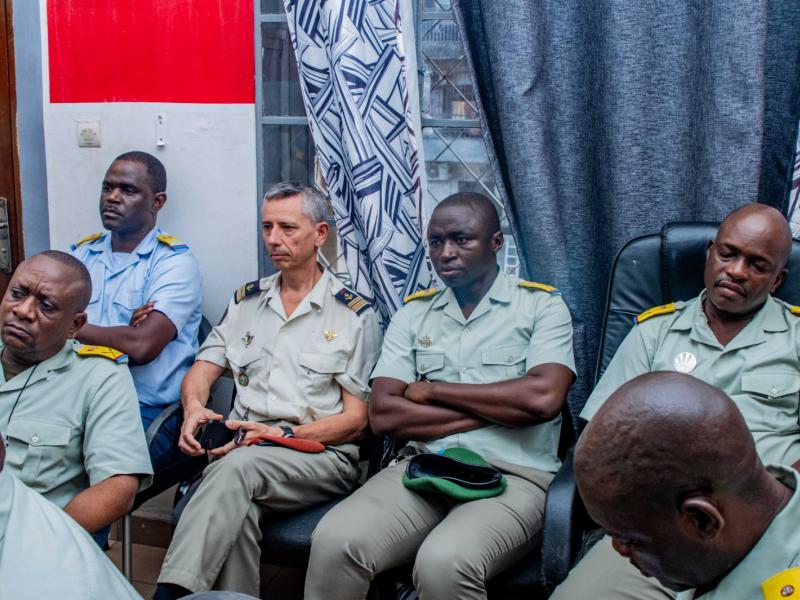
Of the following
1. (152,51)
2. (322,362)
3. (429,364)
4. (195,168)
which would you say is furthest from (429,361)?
(152,51)

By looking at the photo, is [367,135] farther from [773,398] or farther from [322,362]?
[773,398]

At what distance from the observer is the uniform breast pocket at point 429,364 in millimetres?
2740

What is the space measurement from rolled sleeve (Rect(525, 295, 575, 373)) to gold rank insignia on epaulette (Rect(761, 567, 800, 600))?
1.44m

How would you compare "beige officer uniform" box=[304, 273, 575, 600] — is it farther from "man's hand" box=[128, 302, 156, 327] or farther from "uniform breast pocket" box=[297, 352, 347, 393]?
"man's hand" box=[128, 302, 156, 327]

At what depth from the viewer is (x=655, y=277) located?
8.60 feet

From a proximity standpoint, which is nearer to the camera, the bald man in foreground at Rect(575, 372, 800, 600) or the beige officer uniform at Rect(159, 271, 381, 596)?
the bald man in foreground at Rect(575, 372, 800, 600)

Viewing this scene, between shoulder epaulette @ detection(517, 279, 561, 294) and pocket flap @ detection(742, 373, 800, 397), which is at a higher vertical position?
shoulder epaulette @ detection(517, 279, 561, 294)

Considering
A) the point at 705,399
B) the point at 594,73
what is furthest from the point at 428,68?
the point at 705,399

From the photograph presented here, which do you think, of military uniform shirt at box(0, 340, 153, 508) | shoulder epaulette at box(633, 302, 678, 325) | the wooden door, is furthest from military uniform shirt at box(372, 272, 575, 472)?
the wooden door

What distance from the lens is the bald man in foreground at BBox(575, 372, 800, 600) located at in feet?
3.72

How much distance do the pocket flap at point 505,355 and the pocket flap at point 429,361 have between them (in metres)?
0.14

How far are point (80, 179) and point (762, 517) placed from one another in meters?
3.06

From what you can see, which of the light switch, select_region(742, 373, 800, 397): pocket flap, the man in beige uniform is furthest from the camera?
the light switch

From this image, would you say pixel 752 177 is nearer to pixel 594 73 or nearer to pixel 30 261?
pixel 594 73
